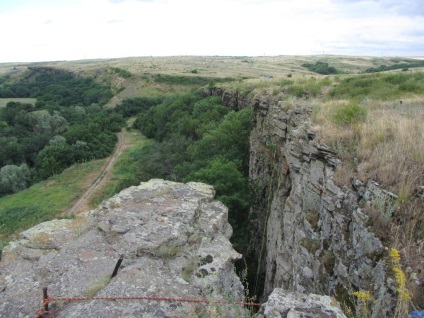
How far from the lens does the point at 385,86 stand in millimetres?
15453

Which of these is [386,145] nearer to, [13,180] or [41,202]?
[41,202]

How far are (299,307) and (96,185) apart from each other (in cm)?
3155

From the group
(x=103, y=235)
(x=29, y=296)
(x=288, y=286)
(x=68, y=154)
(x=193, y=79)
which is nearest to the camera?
(x=29, y=296)

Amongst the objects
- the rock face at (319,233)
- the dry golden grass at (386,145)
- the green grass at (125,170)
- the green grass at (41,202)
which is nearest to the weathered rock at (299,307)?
the rock face at (319,233)

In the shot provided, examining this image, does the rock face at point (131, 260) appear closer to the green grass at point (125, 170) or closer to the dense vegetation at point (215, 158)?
the dense vegetation at point (215, 158)

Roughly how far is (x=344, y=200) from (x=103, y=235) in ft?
15.5

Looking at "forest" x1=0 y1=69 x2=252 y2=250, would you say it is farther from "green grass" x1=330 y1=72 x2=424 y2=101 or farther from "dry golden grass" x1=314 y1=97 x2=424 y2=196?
"dry golden grass" x1=314 y1=97 x2=424 y2=196

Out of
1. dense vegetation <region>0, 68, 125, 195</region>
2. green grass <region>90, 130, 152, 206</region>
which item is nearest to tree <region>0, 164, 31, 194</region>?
dense vegetation <region>0, 68, 125, 195</region>

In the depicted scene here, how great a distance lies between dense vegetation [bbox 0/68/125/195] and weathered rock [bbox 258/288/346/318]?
38.3 m

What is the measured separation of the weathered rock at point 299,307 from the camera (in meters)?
4.09

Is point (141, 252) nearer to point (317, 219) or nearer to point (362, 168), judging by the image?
point (317, 219)

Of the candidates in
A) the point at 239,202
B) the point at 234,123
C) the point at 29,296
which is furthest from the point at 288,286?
the point at 234,123

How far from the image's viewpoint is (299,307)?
165 inches

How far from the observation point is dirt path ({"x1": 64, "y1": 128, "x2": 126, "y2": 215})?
90.2ft
